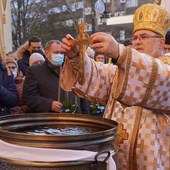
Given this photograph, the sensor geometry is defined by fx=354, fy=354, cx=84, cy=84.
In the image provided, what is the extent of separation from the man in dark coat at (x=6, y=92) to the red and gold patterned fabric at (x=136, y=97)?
1.28m

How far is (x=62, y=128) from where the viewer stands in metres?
1.65

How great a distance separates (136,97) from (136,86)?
0.16ft

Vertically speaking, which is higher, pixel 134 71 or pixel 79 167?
pixel 134 71

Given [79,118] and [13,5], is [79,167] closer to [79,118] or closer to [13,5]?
[79,118]

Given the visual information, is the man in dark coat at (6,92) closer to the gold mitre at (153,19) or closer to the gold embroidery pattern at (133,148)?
the gold mitre at (153,19)

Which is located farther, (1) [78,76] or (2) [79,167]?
(1) [78,76]

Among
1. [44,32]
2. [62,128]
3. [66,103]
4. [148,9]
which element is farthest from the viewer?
[44,32]

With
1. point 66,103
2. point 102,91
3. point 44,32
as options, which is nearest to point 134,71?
point 102,91

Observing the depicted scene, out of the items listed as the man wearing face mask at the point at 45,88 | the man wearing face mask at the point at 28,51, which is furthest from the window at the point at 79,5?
the man wearing face mask at the point at 45,88

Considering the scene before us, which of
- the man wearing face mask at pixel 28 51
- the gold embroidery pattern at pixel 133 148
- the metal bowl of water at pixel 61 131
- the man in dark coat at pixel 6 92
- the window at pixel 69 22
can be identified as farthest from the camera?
the window at pixel 69 22

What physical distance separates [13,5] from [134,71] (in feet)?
49.4

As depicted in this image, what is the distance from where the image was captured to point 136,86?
156cm

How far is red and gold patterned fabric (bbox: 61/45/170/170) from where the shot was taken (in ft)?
5.10

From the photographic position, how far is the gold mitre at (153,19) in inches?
80.0
